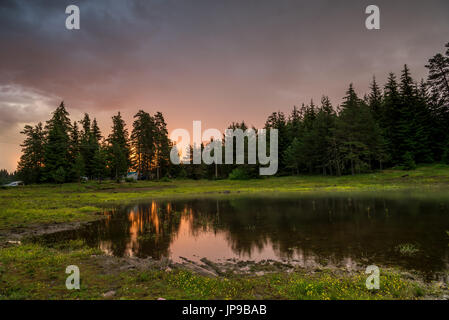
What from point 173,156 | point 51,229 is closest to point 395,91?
point 173,156

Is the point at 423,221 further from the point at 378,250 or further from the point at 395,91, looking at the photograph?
the point at 395,91

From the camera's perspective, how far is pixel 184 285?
7.90 m

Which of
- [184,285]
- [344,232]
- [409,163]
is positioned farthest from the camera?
[409,163]

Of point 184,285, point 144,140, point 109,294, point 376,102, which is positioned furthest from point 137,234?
point 376,102

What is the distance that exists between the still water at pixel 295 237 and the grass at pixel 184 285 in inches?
86.6

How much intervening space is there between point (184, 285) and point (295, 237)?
9.17m

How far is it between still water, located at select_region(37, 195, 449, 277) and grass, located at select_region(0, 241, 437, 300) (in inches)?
86.6

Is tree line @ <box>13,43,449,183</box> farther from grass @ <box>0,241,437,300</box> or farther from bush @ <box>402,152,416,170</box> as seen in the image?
grass @ <box>0,241,437,300</box>

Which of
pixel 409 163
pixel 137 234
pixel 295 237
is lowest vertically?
pixel 137 234

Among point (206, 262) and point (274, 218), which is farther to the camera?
point (274, 218)

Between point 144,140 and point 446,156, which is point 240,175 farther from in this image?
point 446,156

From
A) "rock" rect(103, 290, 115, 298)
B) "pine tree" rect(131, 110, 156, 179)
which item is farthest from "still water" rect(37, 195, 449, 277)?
"pine tree" rect(131, 110, 156, 179)

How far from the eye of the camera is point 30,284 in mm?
7984

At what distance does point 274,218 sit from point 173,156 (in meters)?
79.5
